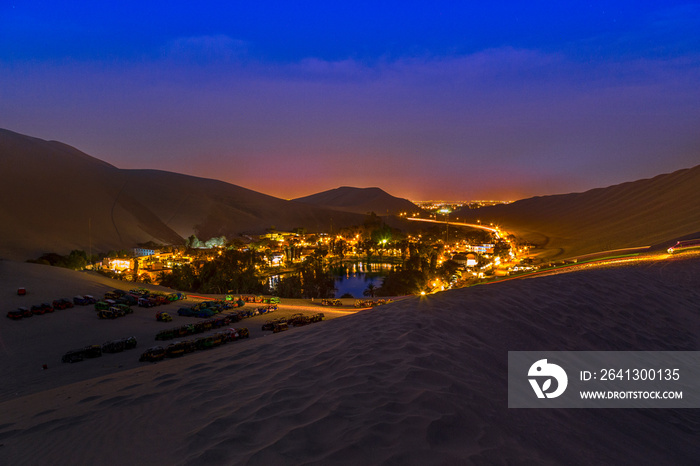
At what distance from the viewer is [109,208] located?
8281cm

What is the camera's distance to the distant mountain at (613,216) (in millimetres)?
45031

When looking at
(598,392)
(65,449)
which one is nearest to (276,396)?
(65,449)

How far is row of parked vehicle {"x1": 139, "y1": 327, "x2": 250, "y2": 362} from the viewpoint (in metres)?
13.1

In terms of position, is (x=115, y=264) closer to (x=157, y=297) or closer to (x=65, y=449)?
(x=157, y=297)

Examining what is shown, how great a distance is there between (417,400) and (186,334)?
16.1 meters

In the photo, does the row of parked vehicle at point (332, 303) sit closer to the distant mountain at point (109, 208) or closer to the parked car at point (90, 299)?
the parked car at point (90, 299)

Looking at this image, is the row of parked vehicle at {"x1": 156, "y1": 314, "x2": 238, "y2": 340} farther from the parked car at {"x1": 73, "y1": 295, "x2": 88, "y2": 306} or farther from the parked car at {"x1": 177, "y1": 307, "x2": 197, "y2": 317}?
the parked car at {"x1": 73, "y1": 295, "x2": 88, "y2": 306}

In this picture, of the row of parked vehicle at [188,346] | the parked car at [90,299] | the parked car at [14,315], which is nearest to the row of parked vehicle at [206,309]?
the parked car at [90,299]

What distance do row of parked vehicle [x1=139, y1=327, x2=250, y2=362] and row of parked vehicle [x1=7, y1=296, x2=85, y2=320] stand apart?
10.3 meters

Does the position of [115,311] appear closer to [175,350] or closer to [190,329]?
[190,329]

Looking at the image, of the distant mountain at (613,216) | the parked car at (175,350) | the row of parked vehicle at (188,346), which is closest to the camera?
the row of parked vehicle at (188,346)

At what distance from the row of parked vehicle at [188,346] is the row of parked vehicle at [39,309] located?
33.9 ft

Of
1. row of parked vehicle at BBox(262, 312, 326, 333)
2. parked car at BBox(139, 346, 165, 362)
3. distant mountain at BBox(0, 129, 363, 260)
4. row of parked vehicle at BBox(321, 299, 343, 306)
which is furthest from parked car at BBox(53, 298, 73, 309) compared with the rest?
distant mountain at BBox(0, 129, 363, 260)

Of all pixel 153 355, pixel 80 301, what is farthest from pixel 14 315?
pixel 153 355
